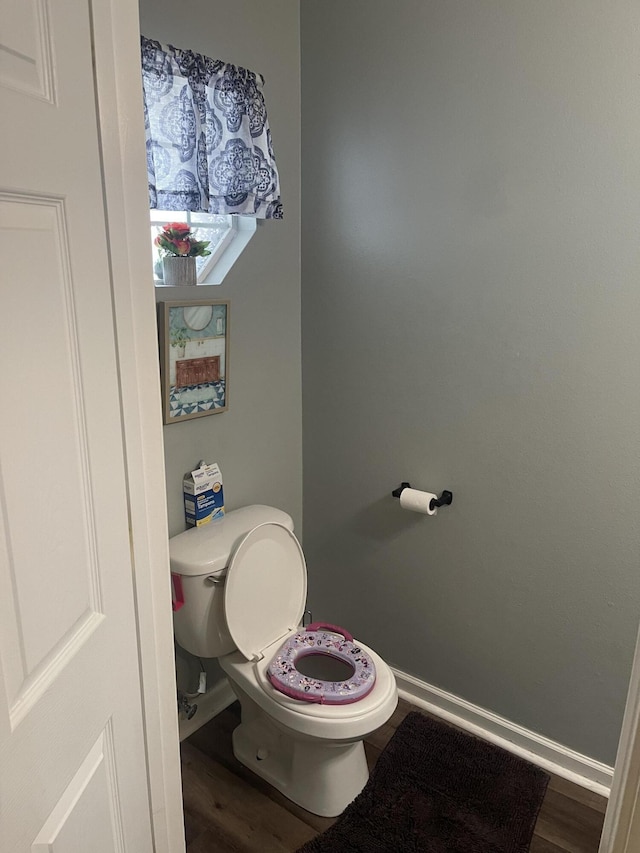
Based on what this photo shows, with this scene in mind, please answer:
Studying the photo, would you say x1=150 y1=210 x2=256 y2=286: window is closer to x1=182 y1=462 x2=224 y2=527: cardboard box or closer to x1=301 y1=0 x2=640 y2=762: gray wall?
x1=301 y1=0 x2=640 y2=762: gray wall

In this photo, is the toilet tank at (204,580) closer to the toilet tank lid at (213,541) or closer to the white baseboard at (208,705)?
the toilet tank lid at (213,541)

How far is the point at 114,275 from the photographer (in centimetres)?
91

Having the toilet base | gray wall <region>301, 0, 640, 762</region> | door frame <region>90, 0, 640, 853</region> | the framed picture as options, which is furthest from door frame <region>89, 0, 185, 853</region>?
gray wall <region>301, 0, 640, 762</region>

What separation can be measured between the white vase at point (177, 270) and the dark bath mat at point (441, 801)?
1.63m

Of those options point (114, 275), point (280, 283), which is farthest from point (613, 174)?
point (114, 275)

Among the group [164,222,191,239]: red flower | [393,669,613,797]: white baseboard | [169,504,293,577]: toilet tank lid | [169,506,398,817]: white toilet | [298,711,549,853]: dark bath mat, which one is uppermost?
[164,222,191,239]: red flower

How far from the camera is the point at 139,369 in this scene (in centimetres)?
99

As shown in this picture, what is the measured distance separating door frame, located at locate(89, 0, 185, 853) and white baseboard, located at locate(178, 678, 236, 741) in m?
1.00

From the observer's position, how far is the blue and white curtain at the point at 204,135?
1672 millimetres

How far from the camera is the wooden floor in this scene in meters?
1.80

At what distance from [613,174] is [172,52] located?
3.88 ft

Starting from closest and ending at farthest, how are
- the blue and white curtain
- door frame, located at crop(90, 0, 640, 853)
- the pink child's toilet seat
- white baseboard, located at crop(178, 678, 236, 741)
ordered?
door frame, located at crop(90, 0, 640, 853) < the blue and white curtain < the pink child's toilet seat < white baseboard, located at crop(178, 678, 236, 741)

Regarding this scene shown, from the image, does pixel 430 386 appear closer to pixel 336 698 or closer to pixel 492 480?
pixel 492 480

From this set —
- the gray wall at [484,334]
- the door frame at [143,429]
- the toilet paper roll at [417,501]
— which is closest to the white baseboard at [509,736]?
the gray wall at [484,334]
